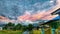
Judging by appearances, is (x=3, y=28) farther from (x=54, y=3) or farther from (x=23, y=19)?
(x=54, y=3)

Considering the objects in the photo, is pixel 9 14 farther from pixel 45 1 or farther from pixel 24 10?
pixel 45 1

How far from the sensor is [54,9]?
284 centimetres

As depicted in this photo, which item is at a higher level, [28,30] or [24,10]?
[24,10]

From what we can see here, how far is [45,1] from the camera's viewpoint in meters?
2.87

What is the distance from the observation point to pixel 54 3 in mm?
2861

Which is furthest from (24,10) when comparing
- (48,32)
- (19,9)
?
Answer: (48,32)

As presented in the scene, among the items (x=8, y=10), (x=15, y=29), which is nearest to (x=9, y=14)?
(x=8, y=10)

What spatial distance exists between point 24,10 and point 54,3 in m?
0.47

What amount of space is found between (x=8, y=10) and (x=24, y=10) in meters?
0.24

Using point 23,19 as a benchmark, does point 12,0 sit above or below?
above

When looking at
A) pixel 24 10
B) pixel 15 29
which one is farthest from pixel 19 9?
pixel 15 29

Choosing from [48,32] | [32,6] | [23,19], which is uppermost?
[32,6]

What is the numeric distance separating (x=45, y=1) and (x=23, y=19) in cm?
43

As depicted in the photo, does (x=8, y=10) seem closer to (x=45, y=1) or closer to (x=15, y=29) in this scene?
(x=15, y=29)
